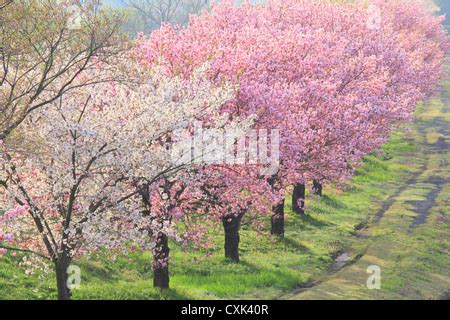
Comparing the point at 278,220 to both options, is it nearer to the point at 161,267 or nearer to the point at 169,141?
the point at 161,267

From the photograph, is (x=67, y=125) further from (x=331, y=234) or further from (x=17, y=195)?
(x=331, y=234)

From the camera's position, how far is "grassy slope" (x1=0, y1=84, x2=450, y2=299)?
104ft

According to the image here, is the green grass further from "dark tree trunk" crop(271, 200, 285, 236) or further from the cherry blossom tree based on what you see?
the cherry blossom tree

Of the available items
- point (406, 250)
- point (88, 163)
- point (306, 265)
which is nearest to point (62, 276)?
point (88, 163)

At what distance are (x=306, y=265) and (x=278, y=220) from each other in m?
5.10

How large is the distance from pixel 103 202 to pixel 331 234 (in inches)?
996

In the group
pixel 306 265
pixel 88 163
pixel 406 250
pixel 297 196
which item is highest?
pixel 88 163

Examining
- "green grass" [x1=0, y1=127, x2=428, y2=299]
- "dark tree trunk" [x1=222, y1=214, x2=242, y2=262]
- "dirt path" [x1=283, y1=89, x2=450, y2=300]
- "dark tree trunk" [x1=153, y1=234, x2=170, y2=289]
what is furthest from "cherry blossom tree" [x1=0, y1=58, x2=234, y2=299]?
"dark tree trunk" [x1=222, y1=214, x2=242, y2=262]

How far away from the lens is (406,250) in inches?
1741

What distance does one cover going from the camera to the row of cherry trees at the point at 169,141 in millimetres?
24516

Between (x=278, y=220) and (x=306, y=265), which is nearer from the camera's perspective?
(x=306, y=265)

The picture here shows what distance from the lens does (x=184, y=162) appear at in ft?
83.7

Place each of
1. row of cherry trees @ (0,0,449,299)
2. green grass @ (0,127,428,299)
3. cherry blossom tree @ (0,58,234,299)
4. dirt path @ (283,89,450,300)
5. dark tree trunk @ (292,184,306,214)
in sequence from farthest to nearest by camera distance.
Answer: dark tree trunk @ (292,184,306,214), dirt path @ (283,89,450,300), green grass @ (0,127,428,299), row of cherry trees @ (0,0,449,299), cherry blossom tree @ (0,58,234,299)

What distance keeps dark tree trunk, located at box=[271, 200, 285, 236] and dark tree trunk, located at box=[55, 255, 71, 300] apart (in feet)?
63.9
